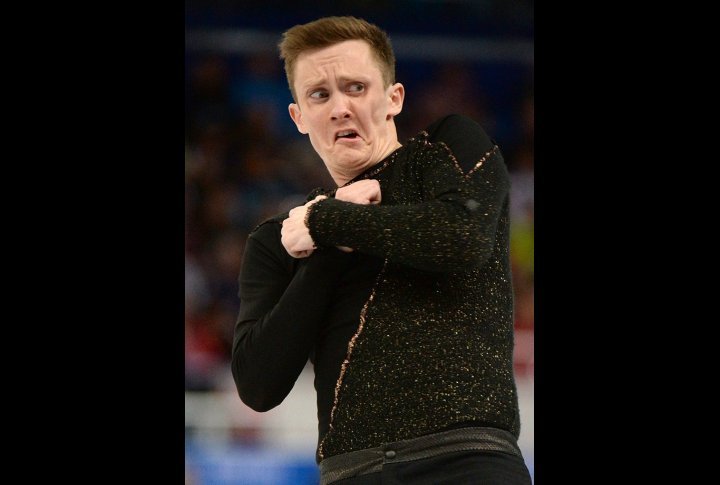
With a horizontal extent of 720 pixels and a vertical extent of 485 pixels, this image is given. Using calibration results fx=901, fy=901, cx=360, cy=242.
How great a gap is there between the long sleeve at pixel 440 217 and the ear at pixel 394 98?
24 centimetres

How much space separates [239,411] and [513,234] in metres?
0.94

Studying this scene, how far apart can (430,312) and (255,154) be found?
0.93 m

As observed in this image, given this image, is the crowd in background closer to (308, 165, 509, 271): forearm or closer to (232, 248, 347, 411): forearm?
(232, 248, 347, 411): forearm

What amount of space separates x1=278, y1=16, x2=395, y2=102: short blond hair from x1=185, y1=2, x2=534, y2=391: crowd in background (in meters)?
0.33

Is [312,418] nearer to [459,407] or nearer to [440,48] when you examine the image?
[459,407]

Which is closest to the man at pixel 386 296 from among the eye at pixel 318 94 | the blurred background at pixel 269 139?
the eye at pixel 318 94

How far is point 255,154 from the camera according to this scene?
262cm

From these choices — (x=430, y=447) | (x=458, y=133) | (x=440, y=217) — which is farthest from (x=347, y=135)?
(x=430, y=447)

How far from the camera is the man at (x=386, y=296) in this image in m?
1.85

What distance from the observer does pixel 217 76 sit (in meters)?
2.59

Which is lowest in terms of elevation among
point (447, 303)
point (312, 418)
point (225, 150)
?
point (312, 418)

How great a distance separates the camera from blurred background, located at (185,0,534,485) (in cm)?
254

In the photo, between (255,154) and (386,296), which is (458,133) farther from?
(255,154)
